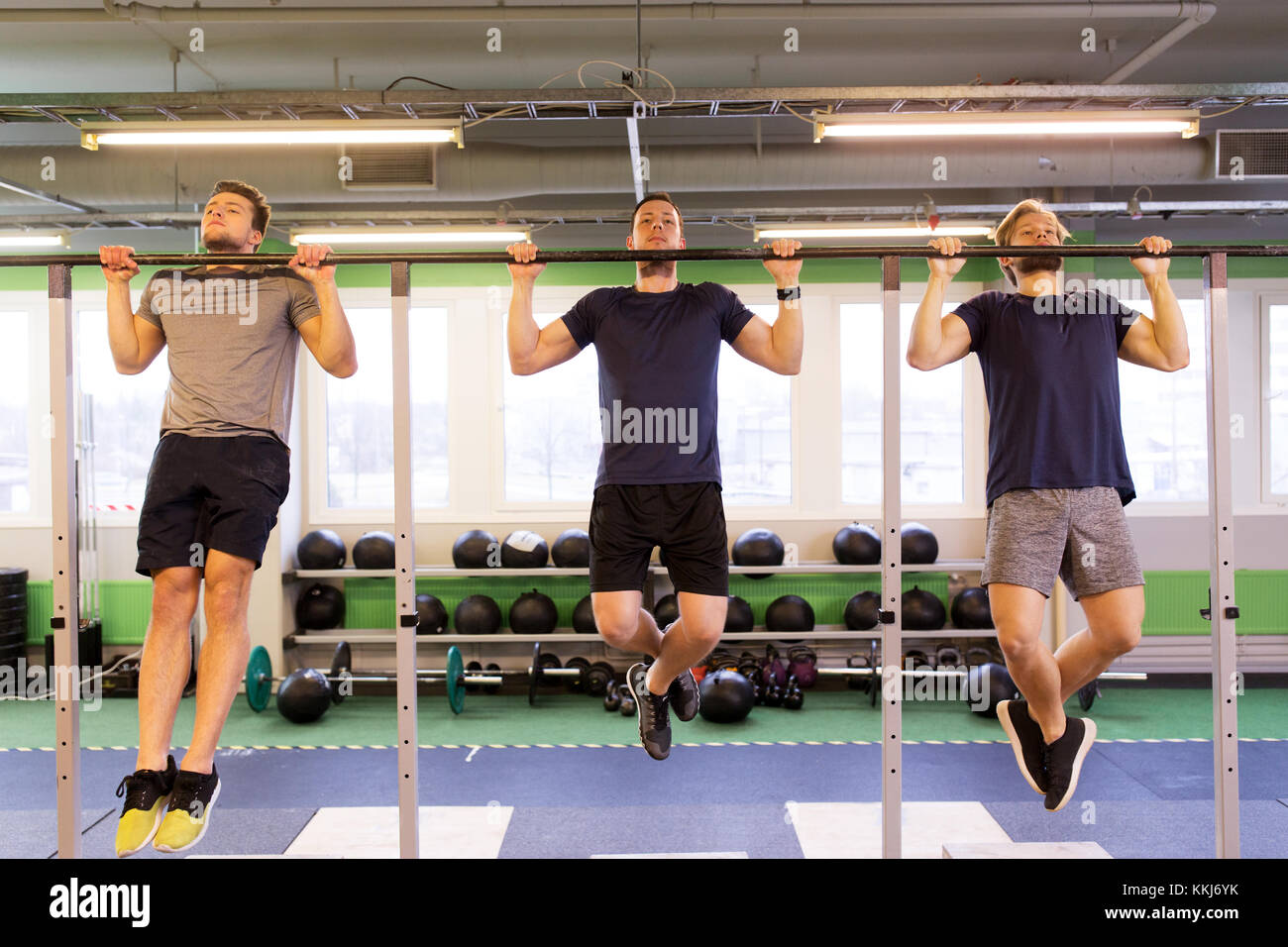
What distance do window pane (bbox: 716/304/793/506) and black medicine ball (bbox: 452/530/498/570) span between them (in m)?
2.10

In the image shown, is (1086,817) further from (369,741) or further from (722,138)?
(722,138)

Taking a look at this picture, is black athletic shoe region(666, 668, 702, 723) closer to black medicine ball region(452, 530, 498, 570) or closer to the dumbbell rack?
the dumbbell rack

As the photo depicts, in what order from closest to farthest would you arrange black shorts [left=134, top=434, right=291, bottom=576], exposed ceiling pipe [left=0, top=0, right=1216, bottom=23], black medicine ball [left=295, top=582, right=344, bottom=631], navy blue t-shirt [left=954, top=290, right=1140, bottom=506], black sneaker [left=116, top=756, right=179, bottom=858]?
black sneaker [left=116, top=756, right=179, bottom=858]
black shorts [left=134, top=434, right=291, bottom=576]
navy blue t-shirt [left=954, top=290, right=1140, bottom=506]
exposed ceiling pipe [left=0, top=0, right=1216, bottom=23]
black medicine ball [left=295, top=582, right=344, bottom=631]

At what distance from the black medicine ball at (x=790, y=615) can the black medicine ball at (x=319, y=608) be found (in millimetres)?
3433

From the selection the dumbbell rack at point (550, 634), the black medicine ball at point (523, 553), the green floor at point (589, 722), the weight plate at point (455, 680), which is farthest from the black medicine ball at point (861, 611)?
the weight plate at point (455, 680)

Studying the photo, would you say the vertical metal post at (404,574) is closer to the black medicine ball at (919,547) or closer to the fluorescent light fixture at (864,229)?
the fluorescent light fixture at (864,229)

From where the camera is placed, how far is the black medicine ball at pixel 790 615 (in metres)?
7.16

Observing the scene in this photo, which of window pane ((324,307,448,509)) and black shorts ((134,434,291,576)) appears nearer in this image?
black shorts ((134,434,291,576))

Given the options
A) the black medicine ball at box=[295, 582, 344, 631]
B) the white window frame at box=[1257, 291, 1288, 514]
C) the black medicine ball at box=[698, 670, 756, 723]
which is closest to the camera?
the black medicine ball at box=[698, 670, 756, 723]

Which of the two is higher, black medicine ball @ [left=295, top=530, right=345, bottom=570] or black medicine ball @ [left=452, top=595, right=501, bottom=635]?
black medicine ball @ [left=295, top=530, right=345, bottom=570]

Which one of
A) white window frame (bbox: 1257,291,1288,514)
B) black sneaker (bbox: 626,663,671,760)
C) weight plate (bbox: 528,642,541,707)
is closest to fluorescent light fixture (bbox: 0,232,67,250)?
weight plate (bbox: 528,642,541,707)

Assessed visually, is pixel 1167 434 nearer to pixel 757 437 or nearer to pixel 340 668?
pixel 757 437

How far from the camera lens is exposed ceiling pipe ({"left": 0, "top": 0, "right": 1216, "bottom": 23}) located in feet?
15.7

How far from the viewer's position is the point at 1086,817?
12.7ft
